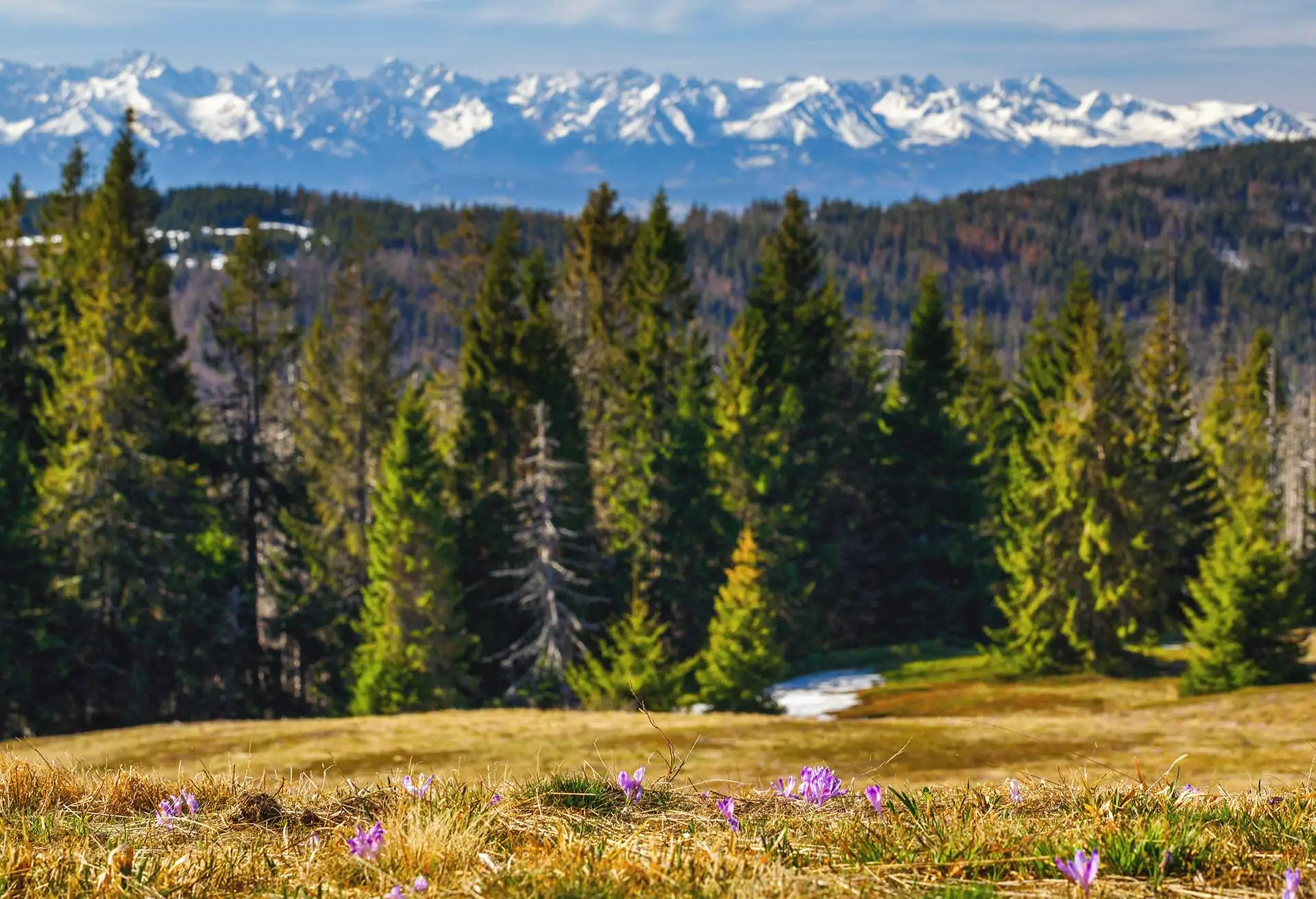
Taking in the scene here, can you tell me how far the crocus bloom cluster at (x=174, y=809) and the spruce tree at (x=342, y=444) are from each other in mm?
40973

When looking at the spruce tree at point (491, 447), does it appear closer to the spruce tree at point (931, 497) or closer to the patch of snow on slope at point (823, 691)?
the patch of snow on slope at point (823, 691)

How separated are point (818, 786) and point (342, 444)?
4424 cm

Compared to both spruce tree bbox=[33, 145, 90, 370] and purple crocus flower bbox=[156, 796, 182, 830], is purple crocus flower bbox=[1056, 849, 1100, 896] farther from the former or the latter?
spruce tree bbox=[33, 145, 90, 370]

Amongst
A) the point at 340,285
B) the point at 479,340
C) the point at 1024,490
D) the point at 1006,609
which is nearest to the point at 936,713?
the point at 1006,609

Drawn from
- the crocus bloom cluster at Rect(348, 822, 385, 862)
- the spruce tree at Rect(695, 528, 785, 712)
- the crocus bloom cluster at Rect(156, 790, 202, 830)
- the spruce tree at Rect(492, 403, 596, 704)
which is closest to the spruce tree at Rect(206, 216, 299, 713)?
the spruce tree at Rect(492, 403, 596, 704)

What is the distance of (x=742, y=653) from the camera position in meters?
36.2

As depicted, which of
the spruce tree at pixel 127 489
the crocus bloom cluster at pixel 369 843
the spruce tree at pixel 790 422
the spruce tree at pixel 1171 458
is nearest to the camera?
the crocus bloom cluster at pixel 369 843

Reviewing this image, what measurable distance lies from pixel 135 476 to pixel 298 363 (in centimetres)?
1201

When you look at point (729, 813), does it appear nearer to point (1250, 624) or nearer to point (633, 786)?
point (633, 786)

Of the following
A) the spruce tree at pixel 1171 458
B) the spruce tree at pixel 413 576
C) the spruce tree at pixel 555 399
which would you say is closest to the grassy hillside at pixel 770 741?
the spruce tree at pixel 413 576

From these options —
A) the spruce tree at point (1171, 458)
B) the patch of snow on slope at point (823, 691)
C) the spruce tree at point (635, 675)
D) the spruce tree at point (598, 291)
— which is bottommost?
the patch of snow on slope at point (823, 691)

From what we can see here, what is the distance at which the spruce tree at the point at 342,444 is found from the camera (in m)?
44.8

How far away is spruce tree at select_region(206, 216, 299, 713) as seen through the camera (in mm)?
42844

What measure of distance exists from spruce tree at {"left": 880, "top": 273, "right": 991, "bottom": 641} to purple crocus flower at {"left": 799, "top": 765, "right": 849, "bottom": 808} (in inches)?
2040
